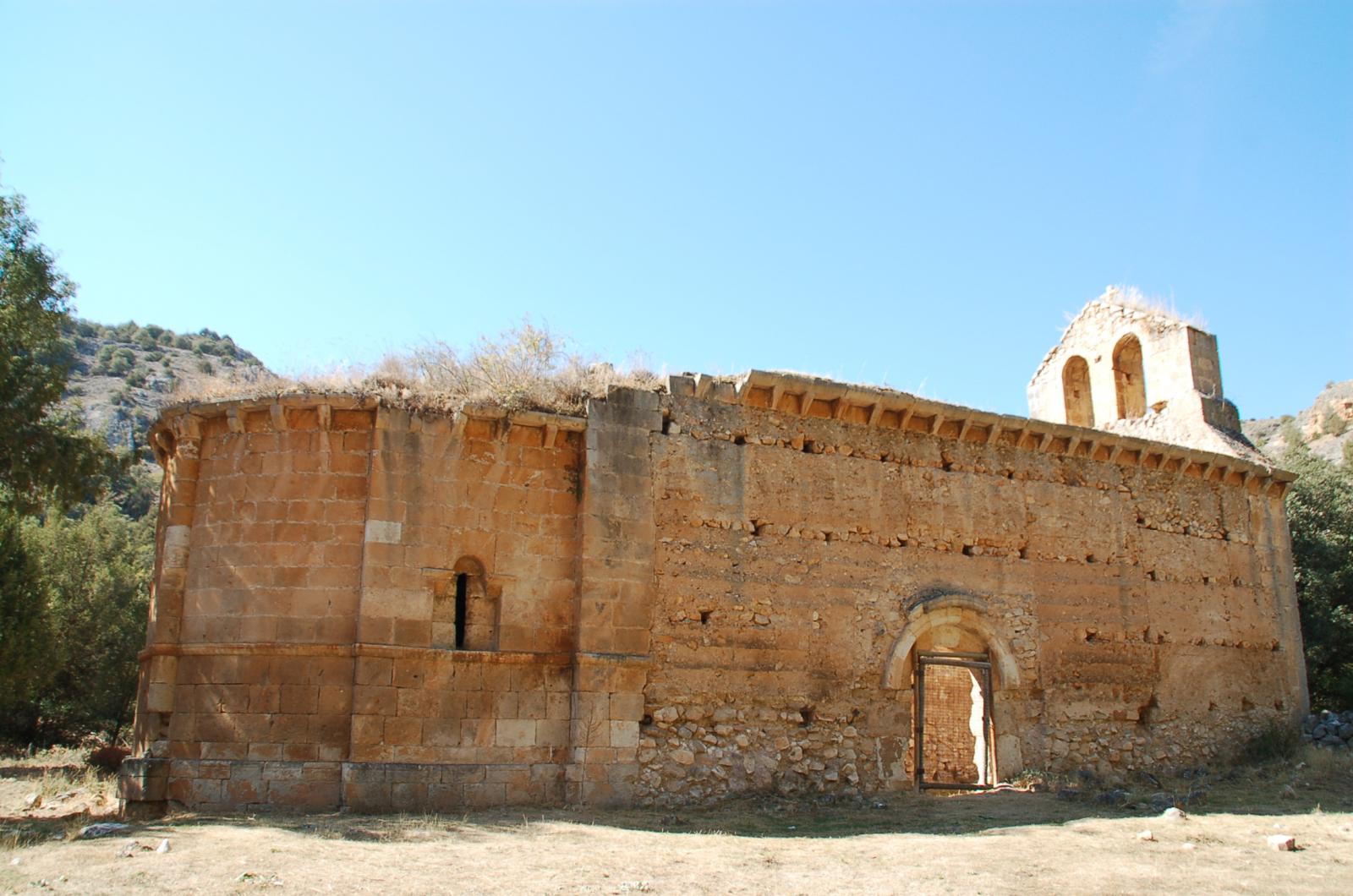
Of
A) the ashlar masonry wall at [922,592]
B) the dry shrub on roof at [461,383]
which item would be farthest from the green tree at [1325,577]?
the dry shrub on roof at [461,383]

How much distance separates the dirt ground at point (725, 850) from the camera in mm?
7430

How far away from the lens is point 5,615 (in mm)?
16891

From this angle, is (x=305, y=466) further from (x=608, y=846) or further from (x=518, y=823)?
(x=608, y=846)

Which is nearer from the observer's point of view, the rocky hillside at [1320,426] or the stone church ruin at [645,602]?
the stone church ruin at [645,602]

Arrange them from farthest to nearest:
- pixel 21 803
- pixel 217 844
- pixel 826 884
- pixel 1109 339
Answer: pixel 1109 339 < pixel 21 803 < pixel 217 844 < pixel 826 884

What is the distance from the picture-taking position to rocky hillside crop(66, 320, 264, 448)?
36.9m

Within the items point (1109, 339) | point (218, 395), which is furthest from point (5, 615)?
point (1109, 339)

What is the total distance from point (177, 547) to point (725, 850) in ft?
20.7

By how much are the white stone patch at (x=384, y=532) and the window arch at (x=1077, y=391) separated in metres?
12.8

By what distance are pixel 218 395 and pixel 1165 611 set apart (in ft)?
40.6

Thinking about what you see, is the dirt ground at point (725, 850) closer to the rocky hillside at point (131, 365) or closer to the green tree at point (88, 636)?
the green tree at point (88, 636)

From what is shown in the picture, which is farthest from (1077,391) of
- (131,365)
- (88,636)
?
(131,365)

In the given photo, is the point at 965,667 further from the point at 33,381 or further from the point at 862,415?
the point at 33,381

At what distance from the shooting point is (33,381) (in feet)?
40.8
